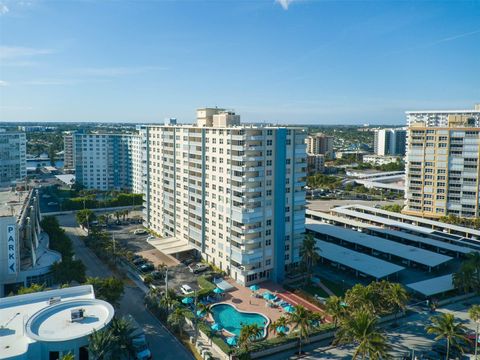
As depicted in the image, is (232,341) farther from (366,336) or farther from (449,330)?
(449,330)

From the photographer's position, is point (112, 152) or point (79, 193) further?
point (112, 152)

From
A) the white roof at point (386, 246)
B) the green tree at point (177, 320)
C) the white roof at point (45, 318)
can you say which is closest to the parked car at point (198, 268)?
the green tree at point (177, 320)

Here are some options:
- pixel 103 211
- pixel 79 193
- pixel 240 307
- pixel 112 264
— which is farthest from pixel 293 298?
pixel 79 193

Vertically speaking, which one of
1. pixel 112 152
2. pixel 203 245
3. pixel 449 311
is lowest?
pixel 449 311

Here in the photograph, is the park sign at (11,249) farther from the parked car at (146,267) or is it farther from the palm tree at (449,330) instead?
the palm tree at (449,330)

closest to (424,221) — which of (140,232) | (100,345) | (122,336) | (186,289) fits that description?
(186,289)

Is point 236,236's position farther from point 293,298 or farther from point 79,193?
Result: point 79,193
